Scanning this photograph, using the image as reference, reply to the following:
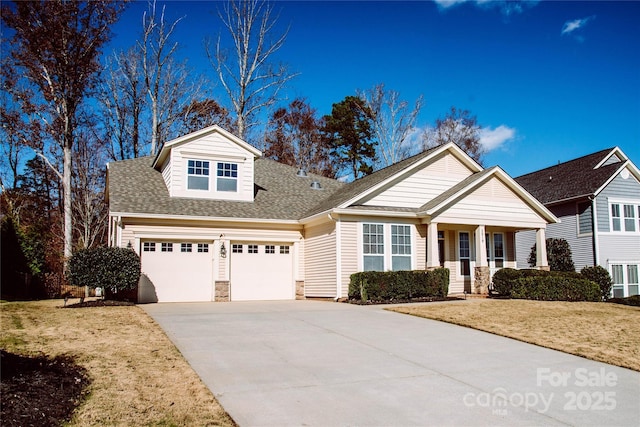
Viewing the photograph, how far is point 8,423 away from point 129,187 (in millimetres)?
15259

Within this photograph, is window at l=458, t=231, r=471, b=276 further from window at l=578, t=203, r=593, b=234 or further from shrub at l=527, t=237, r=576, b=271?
window at l=578, t=203, r=593, b=234

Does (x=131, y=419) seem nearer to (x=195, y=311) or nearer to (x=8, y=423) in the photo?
(x=8, y=423)

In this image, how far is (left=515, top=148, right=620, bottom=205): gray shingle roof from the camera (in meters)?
24.6

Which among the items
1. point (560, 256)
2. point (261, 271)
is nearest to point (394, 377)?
point (261, 271)

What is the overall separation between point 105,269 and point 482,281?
13.3 m

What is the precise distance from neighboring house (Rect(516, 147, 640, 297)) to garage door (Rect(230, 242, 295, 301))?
48.3 ft

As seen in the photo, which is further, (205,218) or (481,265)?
(481,265)

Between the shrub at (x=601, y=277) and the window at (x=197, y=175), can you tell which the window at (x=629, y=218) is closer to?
the shrub at (x=601, y=277)

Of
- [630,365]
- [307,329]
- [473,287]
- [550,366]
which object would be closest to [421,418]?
[550,366]

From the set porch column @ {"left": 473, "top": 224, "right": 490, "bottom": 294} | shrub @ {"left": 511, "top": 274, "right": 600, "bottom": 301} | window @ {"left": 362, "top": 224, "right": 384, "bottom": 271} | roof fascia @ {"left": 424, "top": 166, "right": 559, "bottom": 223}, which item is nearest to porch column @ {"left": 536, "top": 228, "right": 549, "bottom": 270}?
roof fascia @ {"left": 424, "top": 166, "right": 559, "bottom": 223}

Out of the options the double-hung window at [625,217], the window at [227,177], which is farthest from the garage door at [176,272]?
the double-hung window at [625,217]

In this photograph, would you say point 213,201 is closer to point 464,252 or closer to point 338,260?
point 338,260

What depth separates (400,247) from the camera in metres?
18.4

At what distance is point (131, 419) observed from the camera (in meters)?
5.02
